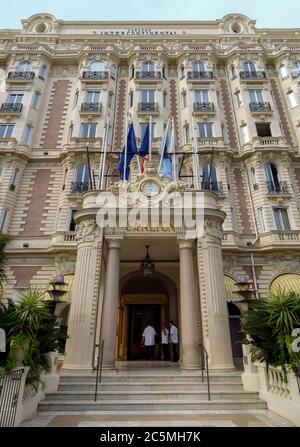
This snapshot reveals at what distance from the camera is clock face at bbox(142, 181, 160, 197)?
12.8m

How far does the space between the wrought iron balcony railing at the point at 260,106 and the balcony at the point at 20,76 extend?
1890 cm

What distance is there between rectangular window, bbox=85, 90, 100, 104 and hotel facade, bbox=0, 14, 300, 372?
13 cm

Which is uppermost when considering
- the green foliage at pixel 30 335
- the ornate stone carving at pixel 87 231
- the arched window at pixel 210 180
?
the arched window at pixel 210 180

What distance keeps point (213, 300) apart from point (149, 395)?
421 cm

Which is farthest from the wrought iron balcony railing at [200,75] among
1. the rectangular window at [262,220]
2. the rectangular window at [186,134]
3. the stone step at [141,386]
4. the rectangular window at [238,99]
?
the stone step at [141,386]

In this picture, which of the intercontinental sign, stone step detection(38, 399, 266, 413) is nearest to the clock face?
stone step detection(38, 399, 266, 413)

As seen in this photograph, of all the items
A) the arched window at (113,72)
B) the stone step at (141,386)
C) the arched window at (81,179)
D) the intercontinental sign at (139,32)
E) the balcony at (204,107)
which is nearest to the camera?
the stone step at (141,386)

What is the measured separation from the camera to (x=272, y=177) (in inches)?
801

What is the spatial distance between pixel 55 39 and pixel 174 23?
13.0m

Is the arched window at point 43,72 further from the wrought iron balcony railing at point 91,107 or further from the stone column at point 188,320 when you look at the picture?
the stone column at point 188,320

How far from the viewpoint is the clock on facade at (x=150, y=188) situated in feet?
41.9

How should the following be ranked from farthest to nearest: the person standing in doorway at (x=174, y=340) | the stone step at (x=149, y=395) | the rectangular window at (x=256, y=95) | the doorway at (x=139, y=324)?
the rectangular window at (x=256, y=95)
the doorway at (x=139, y=324)
the person standing in doorway at (x=174, y=340)
the stone step at (x=149, y=395)

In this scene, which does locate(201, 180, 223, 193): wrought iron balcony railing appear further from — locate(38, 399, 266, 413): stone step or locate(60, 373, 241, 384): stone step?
locate(38, 399, 266, 413): stone step
